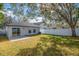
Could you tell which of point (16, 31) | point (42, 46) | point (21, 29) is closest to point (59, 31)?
point (42, 46)

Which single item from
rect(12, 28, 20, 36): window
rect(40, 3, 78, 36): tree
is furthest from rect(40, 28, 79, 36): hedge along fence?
rect(12, 28, 20, 36): window

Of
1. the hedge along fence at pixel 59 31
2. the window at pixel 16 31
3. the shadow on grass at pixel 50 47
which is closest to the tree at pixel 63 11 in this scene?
the hedge along fence at pixel 59 31

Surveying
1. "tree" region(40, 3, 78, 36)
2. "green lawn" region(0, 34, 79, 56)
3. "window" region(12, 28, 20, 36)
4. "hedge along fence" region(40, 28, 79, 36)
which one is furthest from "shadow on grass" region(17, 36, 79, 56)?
"window" region(12, 28, 20, 36)

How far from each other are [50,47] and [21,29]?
0.80 metres

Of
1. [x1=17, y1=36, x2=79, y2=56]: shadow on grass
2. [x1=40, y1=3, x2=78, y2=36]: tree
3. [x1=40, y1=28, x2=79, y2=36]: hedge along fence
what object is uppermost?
[x1=40, y1=3, x2=78, y2=36]: tree

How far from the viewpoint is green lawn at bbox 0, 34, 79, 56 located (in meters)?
5.73

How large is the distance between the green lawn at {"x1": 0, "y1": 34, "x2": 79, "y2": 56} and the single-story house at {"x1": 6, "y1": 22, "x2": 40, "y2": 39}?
13 cm

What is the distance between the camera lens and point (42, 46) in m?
5.79

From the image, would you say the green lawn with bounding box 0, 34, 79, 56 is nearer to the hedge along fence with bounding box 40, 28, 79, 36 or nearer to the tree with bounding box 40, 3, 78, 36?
the hedge along fence with bounding box 40, 28, 79, 36

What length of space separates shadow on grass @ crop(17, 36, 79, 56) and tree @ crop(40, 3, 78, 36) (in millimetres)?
268

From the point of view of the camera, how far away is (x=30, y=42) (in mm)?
5762

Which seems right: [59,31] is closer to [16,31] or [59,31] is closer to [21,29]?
[21,29]

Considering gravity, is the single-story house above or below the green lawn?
above

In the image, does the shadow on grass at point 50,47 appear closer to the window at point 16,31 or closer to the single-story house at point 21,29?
the single-story house at point 21,29
